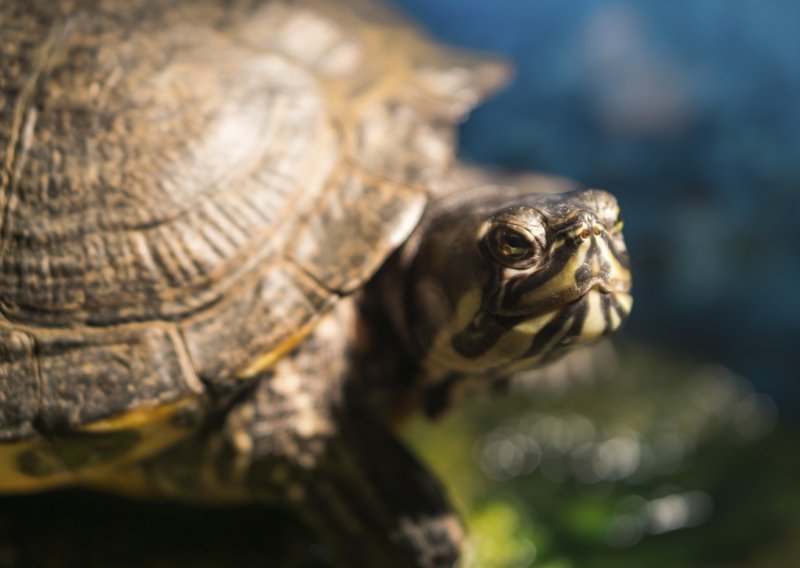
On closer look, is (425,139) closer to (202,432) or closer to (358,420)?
(358,420)

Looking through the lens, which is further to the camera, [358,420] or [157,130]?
[358,420]

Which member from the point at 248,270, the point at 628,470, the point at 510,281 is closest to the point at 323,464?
the point at 248,270

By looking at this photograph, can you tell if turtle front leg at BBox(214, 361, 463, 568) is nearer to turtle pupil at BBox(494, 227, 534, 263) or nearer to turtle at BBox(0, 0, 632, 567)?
turtle at BBox(0, 0, 632, 567)

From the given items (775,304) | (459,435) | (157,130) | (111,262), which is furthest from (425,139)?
(775,304)

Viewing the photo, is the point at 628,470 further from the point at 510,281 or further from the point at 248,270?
the point at 248,270

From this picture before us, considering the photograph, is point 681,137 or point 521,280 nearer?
point 521,280

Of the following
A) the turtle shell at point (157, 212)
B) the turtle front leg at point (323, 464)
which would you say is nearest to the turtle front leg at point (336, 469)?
the turtle front leg at point (323, 464)

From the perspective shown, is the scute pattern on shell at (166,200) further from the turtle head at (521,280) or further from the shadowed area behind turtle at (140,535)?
the shadowed area behind turtle at (140,535)
